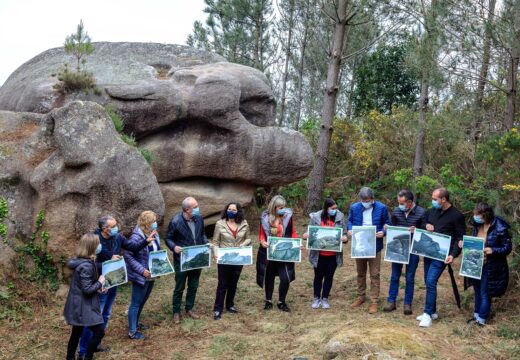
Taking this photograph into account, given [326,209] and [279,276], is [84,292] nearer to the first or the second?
[279,276]

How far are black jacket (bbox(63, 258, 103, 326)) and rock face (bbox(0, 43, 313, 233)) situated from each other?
5.84 metres

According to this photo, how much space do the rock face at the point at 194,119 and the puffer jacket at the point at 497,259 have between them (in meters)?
6.03

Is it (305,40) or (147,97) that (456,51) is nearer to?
(147,97)

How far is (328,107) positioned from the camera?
14.8 m

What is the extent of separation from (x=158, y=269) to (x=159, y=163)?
5386mm

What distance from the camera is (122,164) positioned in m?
8.00

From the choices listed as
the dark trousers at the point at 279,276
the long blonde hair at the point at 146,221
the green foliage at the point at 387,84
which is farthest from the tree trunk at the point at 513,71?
the green foliage at the point at 387,84

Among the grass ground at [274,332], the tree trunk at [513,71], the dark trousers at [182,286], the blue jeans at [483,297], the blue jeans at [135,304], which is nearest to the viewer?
the grass ground at [274,332]

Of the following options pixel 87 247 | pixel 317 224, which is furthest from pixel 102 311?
pixel 317 224

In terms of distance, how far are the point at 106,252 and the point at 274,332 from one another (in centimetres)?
221

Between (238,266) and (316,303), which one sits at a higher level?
(238,266)

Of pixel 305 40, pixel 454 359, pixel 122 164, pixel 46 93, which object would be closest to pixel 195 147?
Answer: pixel 46 93

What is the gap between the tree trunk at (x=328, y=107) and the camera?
572 inches

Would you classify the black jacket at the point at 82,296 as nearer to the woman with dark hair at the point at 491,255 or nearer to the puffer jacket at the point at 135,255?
the puffer jacket at the point at 135,255
